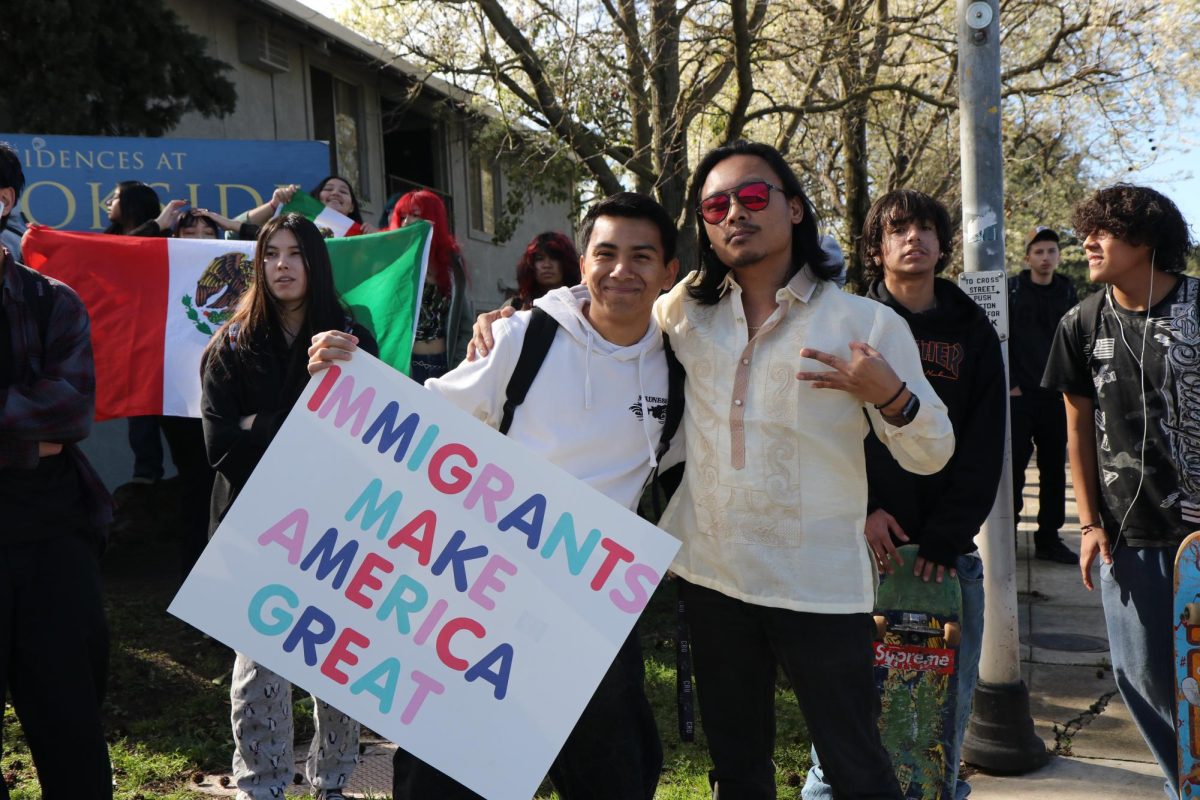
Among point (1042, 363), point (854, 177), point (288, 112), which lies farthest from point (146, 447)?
point (854, 177)

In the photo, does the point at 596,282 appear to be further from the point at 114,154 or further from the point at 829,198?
the point at 829,198

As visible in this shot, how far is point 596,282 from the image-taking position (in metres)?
2.73

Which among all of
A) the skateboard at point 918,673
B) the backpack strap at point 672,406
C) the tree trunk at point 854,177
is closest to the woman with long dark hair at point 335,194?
the backpack strap at point 672,406

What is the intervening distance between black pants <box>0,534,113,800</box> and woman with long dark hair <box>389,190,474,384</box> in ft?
9.64

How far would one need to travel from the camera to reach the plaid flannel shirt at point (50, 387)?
2.65 m

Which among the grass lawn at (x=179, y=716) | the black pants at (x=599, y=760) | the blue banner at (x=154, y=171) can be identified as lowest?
the grass lawn at (x=179, y=716)

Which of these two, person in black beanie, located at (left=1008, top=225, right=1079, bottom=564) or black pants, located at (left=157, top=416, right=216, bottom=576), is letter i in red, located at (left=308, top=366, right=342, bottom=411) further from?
person in black beanie, located at (left=1008, top=225, right=1079, bottom=564)

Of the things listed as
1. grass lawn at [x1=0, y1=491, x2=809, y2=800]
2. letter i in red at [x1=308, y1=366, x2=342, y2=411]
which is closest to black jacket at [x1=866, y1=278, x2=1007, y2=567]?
grass lawn at [x1=0, y1=491, x2=809, y2=800]

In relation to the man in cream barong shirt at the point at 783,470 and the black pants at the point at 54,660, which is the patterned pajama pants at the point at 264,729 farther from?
the man in cream barong shirt at the point at 783,470

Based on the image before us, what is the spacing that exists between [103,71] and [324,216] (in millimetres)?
3620

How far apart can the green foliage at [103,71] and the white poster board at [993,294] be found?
6.76 metres

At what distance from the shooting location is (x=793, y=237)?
2783 mm

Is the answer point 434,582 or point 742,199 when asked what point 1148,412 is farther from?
point 434,582

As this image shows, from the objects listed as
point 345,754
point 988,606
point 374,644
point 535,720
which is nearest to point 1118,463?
point 988,606
